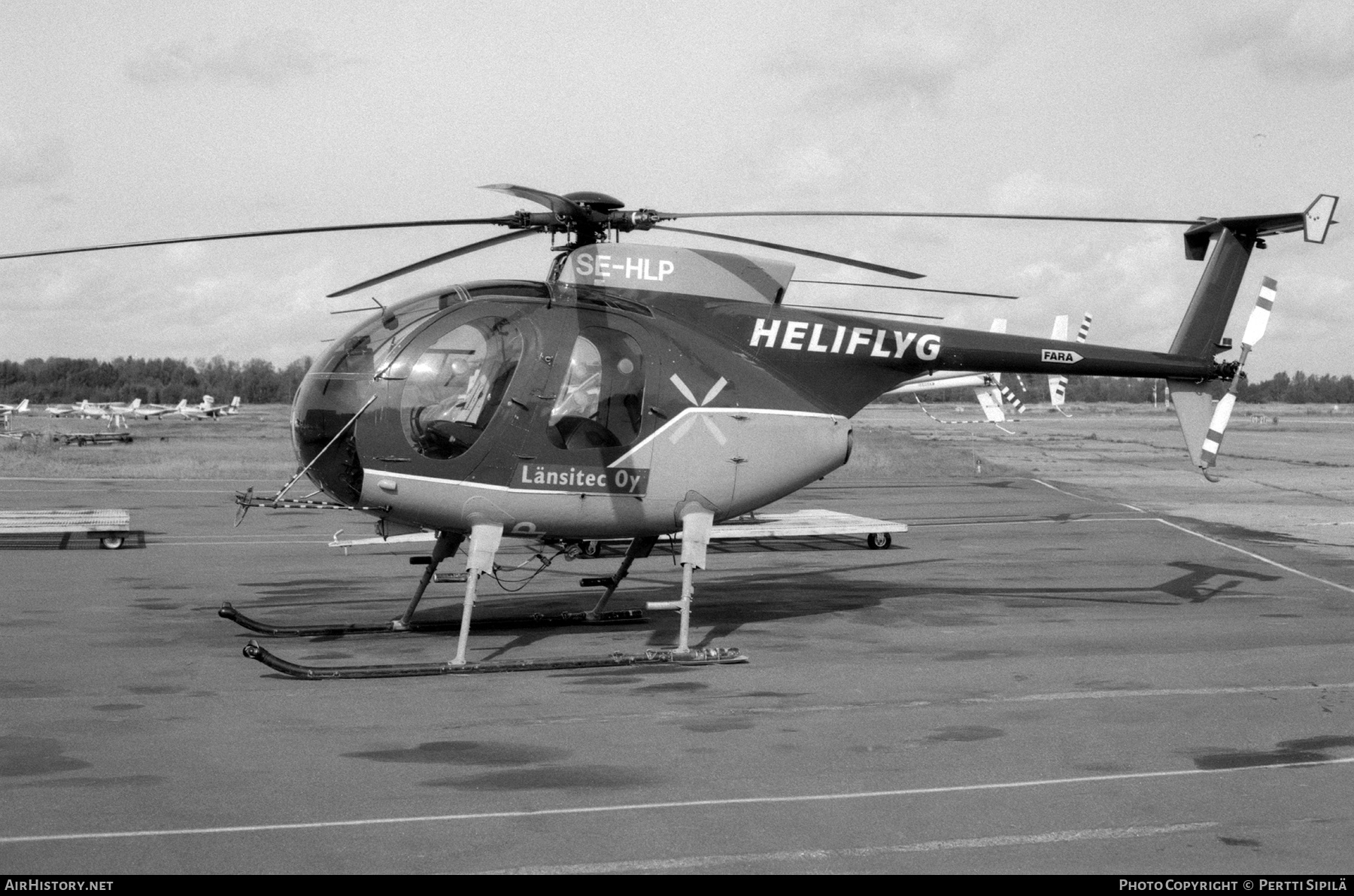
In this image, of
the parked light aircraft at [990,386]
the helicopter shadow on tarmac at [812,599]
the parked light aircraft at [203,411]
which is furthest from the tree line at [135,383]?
the helicopter shadow on tarmac at [812,599]

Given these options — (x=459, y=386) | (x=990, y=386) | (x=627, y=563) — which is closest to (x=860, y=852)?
(x=459, y=386)

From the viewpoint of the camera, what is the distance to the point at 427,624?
41.4ft

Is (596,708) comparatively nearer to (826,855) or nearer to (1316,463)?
(826,855)

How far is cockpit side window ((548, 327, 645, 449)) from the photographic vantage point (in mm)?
11352

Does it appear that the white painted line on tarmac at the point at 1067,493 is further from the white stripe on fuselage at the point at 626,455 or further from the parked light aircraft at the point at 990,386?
the white stripe on fuselage at the point at 626,455

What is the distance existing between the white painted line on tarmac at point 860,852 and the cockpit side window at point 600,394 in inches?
230

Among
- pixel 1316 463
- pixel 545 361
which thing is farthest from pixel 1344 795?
pixel 1316 463

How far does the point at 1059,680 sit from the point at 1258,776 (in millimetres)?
2888

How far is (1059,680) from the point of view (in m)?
10.3

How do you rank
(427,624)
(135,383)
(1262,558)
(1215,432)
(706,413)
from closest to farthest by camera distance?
(706,413) → (427,624) → (1215,432) → (1262,558) → (135,383)

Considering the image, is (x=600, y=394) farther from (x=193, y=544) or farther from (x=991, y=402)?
(x=991, y=402)

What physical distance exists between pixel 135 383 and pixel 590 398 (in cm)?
14795

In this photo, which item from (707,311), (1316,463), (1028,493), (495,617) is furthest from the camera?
(1316,463)

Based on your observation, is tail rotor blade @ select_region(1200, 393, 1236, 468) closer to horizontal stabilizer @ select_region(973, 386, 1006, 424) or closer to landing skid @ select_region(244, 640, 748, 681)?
landing skid @ select_region(244, 640, 748, 681)
